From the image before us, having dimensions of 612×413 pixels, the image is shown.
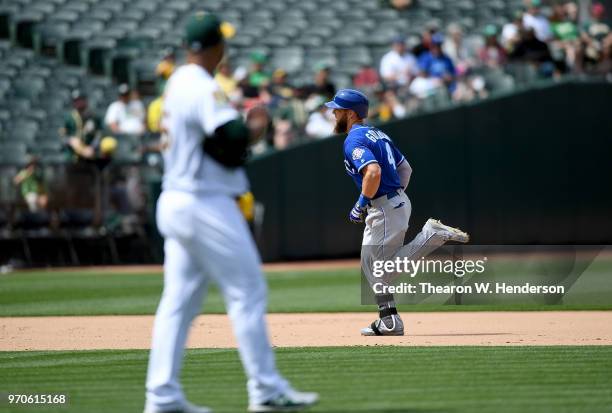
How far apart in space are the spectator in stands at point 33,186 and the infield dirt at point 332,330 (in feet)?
23.8

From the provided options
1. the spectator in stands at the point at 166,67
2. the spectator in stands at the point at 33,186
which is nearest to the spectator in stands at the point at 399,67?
the spectator in stands at the point at 166,67

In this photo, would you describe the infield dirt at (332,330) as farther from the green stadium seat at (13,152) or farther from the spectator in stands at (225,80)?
the green stadium seat at (13,152)

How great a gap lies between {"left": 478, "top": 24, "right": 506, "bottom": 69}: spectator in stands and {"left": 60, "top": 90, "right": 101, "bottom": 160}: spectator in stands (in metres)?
6.69

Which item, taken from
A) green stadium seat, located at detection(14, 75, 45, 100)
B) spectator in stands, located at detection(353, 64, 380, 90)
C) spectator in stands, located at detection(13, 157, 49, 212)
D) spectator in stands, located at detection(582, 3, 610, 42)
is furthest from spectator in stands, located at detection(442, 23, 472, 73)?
green stadium seat, located at detection(14, 75, 45, 100)

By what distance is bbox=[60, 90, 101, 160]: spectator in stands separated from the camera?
1927 centimetres

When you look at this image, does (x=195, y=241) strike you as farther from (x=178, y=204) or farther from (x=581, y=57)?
(x=581, y=57)

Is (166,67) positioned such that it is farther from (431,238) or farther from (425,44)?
(431,238)

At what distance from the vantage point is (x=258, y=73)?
68.8 feet

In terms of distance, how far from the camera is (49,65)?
23969mm

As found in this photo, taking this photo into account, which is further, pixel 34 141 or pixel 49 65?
pixel 49 65

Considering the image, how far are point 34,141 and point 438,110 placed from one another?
6.90m

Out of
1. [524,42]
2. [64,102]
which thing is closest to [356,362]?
[524,42]

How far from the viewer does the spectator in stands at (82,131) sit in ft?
63.2
